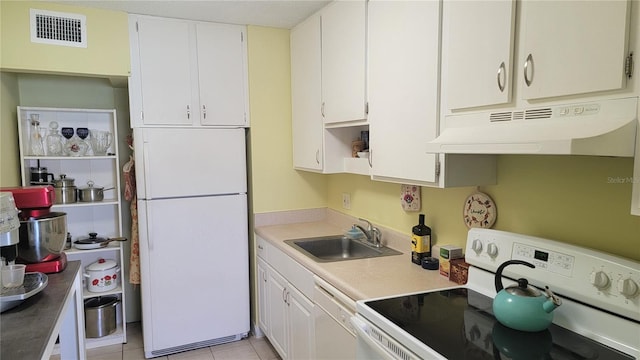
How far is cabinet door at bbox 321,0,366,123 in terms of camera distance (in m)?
2.28

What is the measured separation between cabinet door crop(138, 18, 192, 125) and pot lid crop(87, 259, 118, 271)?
113cm

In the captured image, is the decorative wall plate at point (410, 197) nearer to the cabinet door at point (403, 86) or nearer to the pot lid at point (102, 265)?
the cabinet door at point (403, 86)

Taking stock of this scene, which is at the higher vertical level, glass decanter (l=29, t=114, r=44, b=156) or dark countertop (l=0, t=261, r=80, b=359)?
glass decanter (l=29, t=114, r=44, b=156)

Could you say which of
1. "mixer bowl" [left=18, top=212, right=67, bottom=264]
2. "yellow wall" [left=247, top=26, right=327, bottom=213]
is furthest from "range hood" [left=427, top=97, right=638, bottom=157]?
"yellow wall" [left=247, top=26, right=327, bottom=213]

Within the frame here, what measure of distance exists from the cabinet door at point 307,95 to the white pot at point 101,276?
1.57m

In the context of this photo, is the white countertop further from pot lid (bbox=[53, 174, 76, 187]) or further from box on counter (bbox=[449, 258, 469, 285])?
pot lid (bbox=[53, 174, 76, 187])

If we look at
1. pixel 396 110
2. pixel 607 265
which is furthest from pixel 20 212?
pixel 607 265

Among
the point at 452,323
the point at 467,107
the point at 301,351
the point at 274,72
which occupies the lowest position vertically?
the point at 301,351

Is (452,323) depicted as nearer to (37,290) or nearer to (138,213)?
(37,290)

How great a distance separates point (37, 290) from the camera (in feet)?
5.11

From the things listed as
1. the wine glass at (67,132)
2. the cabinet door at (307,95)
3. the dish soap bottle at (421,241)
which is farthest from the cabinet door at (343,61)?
the wine glass at (67,132)

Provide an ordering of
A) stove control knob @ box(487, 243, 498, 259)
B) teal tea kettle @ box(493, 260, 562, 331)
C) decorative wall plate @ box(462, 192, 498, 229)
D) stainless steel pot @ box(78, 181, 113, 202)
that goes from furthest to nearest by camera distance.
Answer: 1. stainless steel pot @ box(78, 181, 113, 202)
2. decorative wall plate @ box(462, 192, 498, 229)
3. stove control knob @ box(487, 243, 498, 259)
4. teal tea kettle @ box(493, 260, 562, 331)

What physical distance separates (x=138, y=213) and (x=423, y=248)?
193 centimetres

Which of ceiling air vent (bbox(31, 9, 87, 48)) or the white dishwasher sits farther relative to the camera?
ceiling air vent (bbox(31, 9, 87, 48))
